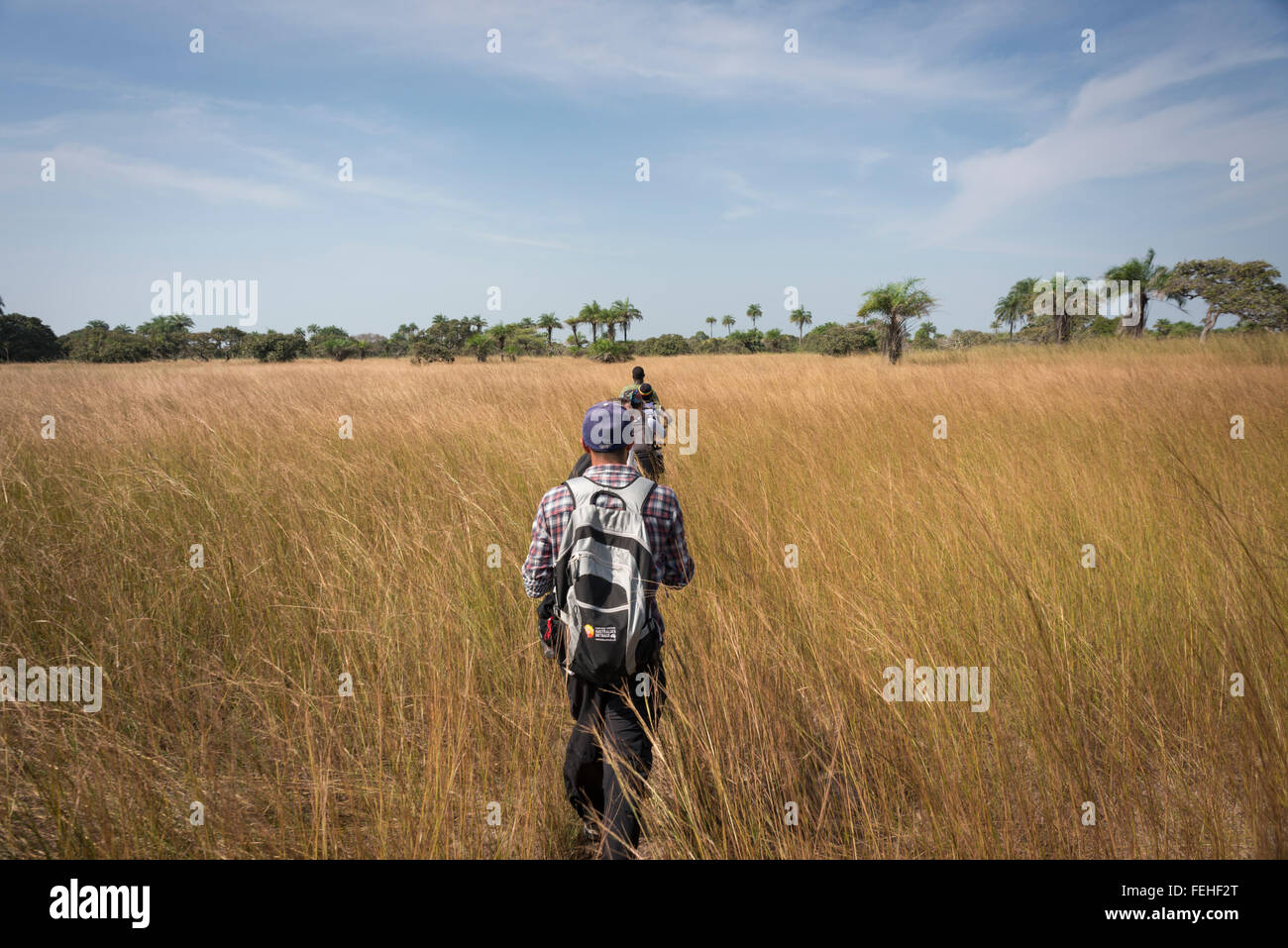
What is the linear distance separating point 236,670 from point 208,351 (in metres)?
43.3

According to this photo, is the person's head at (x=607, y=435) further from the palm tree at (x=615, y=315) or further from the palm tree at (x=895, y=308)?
the palm tree at (x=615, y=315)

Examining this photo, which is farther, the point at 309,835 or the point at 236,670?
the point at 236,670

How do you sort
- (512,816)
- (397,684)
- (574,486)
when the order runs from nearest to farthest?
(574,486)
(512,816)
(397,684)

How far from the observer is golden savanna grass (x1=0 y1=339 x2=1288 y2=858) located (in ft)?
5.46

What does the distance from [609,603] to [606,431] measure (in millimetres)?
557

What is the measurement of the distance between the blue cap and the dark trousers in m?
0.76

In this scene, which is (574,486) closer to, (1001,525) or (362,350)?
(1001,525)

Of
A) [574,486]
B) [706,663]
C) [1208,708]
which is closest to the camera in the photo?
[574,486]

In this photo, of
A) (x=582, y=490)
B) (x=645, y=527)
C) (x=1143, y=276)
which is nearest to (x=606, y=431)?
(x=582, y=490)

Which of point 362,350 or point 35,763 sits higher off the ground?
point 362,350

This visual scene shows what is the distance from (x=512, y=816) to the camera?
182 centimetres

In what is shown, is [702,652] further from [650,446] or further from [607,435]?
[650,446]
